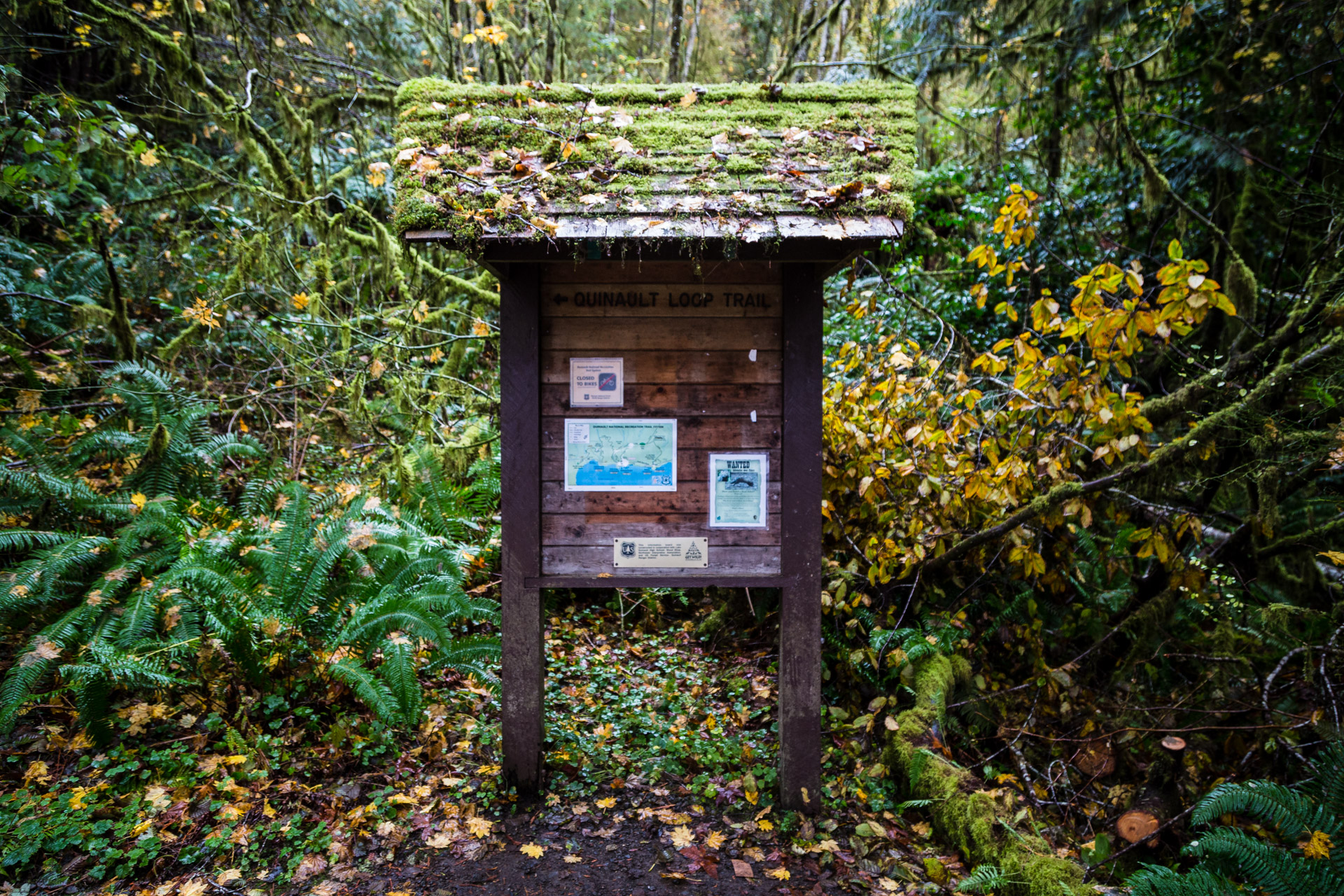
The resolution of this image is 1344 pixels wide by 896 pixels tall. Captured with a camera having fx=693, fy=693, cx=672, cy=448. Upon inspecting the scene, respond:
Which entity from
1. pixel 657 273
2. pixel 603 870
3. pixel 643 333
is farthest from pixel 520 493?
pixel 603 870

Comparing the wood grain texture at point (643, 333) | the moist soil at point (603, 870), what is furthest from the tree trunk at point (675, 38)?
the moist soil at point (603, 870)

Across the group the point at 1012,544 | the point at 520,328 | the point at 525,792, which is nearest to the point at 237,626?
the point at 525,792

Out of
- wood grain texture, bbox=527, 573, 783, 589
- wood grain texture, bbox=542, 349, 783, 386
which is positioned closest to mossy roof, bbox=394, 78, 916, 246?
wood grain texture, bbox=542, 349, 783, 386

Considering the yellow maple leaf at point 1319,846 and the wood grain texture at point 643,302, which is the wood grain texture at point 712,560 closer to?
the wood grain texture at point 643,302

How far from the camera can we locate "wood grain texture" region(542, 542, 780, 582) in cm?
351

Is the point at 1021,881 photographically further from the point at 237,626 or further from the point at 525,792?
the point at 237,626

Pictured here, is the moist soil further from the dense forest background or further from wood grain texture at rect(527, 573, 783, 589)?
wood grain texture at rect(527, 573, 783, 589)

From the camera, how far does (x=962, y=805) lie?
347 cm

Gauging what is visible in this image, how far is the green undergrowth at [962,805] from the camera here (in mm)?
3010

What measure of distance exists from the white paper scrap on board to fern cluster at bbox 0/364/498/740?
4.42 feet

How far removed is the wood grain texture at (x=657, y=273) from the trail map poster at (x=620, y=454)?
706 mm

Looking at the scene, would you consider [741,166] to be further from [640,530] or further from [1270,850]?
[1270,850]

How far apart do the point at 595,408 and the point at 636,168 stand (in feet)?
3.81

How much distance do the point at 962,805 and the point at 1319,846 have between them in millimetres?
1390
